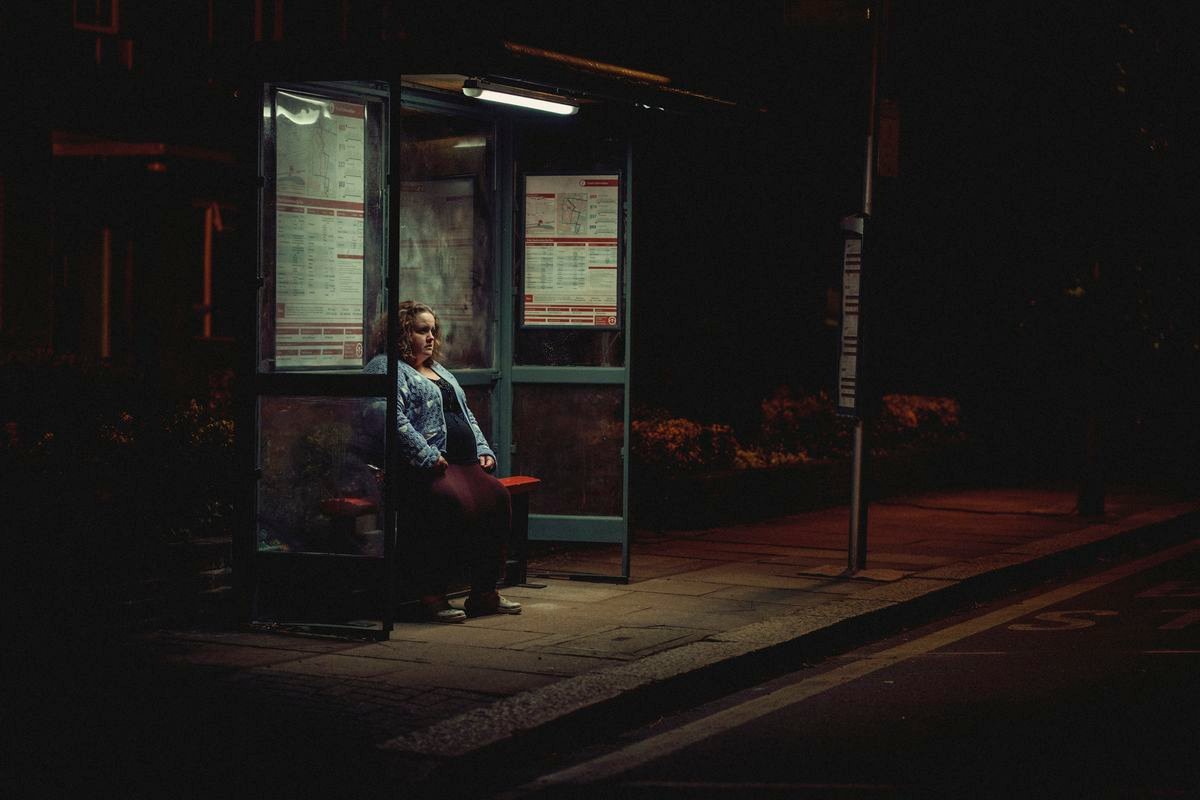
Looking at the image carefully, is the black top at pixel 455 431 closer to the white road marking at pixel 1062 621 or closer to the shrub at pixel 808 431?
the white road marking at pixel 1062 621

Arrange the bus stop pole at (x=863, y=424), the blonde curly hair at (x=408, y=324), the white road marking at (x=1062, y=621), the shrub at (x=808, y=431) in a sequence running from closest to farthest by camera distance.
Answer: the blonde curly hair at (x=408, y=324), the white road marking at (x=1062, y=621), the bus stop pole at (x=863, y=424), the shrub at (x=808, y=431)

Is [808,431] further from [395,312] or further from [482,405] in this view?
[395,312]

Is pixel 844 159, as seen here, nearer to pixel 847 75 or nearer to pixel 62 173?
pixel 847 75

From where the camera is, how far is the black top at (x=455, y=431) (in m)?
9.65

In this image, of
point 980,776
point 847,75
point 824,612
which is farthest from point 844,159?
point 980,776

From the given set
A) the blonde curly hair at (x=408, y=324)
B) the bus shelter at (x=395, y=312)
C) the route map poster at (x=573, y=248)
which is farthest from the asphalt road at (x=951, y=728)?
the route map poster at (x=573, y=248)

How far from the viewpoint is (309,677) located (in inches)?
306

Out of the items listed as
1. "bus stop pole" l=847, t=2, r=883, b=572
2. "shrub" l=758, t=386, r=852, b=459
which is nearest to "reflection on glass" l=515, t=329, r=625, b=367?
"bus stop pole" l=847, t=2, r=883, b=572

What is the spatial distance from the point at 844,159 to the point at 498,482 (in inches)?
467

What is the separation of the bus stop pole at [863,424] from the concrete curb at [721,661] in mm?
390

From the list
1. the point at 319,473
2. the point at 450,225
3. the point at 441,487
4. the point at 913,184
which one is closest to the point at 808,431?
the point at 913,184

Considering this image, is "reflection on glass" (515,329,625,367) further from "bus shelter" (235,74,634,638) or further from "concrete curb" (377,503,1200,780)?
"concrete curb" (377,503,1200,780)

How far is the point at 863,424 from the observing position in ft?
37.2

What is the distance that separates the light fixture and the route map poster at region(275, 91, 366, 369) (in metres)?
0.64
